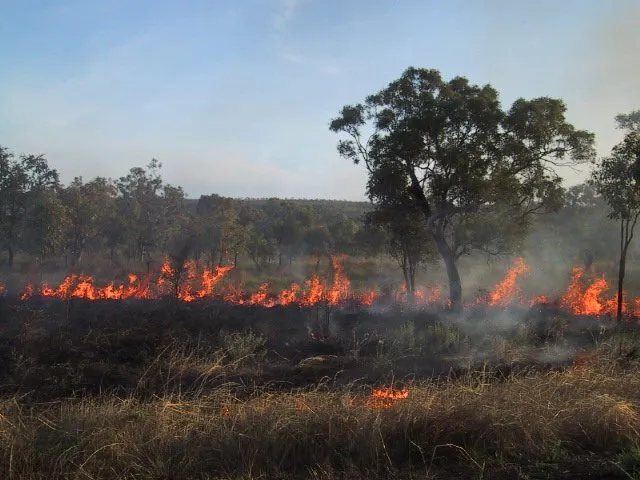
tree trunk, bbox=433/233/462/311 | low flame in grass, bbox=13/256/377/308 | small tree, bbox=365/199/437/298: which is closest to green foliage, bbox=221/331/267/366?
low flame in grass, bbox=13/256/377/308

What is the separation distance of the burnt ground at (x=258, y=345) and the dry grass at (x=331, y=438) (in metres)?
1.91

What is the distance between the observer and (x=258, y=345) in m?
12.1

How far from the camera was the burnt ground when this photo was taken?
Answer: 9508 millimetres

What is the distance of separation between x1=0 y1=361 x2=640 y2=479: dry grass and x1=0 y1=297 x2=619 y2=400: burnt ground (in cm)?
191

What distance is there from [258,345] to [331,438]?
7.44 m

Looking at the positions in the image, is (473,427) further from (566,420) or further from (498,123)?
(498,123)

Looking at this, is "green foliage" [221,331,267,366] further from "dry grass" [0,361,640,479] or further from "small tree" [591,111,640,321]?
"small tree" [591,111,640,321]

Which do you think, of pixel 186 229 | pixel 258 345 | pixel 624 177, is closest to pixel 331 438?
pixel 258 345

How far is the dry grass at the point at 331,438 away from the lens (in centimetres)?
447

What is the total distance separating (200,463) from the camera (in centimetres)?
448

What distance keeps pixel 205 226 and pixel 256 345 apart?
885 inches

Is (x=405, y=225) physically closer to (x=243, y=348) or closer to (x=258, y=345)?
(x=258, y=345)

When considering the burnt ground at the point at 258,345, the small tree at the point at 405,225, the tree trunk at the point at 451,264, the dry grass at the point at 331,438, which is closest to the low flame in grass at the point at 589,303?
the burnt ground at the point at 258,345

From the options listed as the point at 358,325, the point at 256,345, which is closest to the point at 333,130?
the point at 358,325
